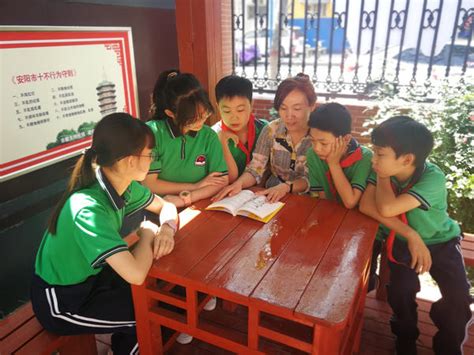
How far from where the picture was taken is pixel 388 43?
17.7ft

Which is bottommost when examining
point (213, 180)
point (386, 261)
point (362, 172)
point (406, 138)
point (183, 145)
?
point (386, 261)

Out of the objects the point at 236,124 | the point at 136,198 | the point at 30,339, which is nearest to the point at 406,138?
the point at 236,124

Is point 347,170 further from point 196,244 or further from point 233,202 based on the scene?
point 196,244

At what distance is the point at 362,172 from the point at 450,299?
76cm

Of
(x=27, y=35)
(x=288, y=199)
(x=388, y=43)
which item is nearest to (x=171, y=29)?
(x=27, y=35)

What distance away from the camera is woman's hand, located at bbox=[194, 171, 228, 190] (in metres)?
2.31

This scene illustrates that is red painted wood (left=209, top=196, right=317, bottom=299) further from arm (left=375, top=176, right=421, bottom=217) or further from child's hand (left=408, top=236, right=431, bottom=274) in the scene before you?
child's hand (left=408, top=236, right=431, bottom=274)

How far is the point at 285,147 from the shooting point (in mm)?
2549

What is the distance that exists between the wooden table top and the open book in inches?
1.4

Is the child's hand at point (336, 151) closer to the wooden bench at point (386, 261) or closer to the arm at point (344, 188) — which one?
the arm at point (344, 188)

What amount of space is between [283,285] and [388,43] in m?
4.97

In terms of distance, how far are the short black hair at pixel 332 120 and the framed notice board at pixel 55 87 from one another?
65.0 inches

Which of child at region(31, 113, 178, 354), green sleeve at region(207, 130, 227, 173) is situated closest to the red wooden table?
child at region(31, 113, 178, 354)

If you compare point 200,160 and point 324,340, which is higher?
point 200,160
